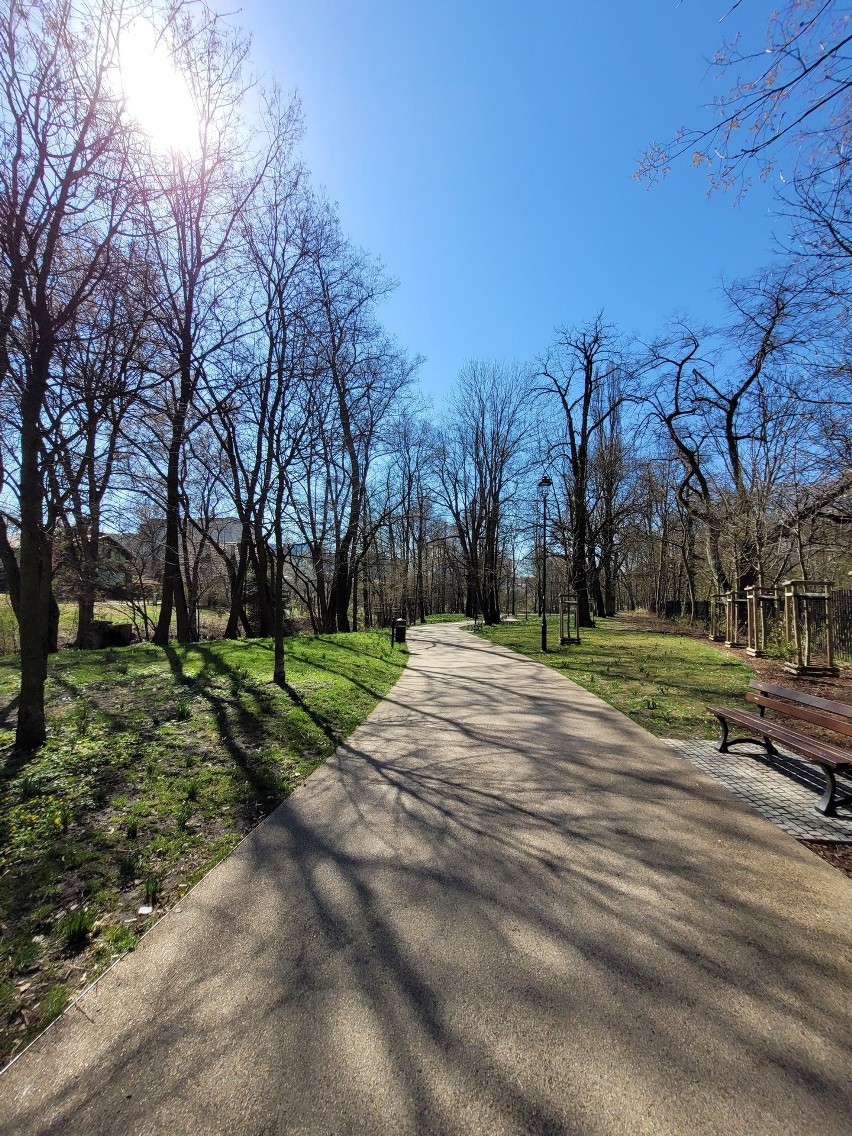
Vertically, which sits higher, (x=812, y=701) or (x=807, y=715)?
(x=812, y=701)

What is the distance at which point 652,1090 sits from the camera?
1.90 metres

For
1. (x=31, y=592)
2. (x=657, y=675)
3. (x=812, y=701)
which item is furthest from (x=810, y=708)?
(x=31, y=592)

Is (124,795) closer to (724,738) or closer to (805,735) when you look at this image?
(724,738)

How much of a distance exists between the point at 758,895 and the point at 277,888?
283 centimetres

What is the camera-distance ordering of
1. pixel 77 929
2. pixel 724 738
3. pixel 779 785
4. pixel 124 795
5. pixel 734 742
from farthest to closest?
pixel 734 742 → pixel 724 738 → pixel 779 785 → pixel 124 795 → pixel 77 929

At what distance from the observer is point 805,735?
17.2 feet

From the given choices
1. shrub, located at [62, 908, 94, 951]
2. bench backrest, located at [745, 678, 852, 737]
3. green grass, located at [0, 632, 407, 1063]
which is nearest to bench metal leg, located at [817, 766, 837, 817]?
bench backrest, located at [745, 678, 852, 737]

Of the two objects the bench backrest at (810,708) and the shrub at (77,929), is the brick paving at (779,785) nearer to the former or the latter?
the bench backrest at (810,708)

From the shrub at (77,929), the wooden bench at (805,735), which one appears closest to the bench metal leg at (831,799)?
the wooden bench at (805,735)

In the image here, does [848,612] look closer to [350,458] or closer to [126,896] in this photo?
[126,896]

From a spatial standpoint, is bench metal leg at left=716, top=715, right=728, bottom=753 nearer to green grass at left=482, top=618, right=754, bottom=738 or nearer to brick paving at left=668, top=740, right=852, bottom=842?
brick paving at left=668, top=740, right=852, bottom=842

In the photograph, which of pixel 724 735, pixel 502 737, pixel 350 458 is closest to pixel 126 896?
pixel 502 737

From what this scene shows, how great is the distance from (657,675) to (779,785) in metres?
6.22

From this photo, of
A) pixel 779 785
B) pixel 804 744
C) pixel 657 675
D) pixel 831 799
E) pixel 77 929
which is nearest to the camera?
pixel 77 929
